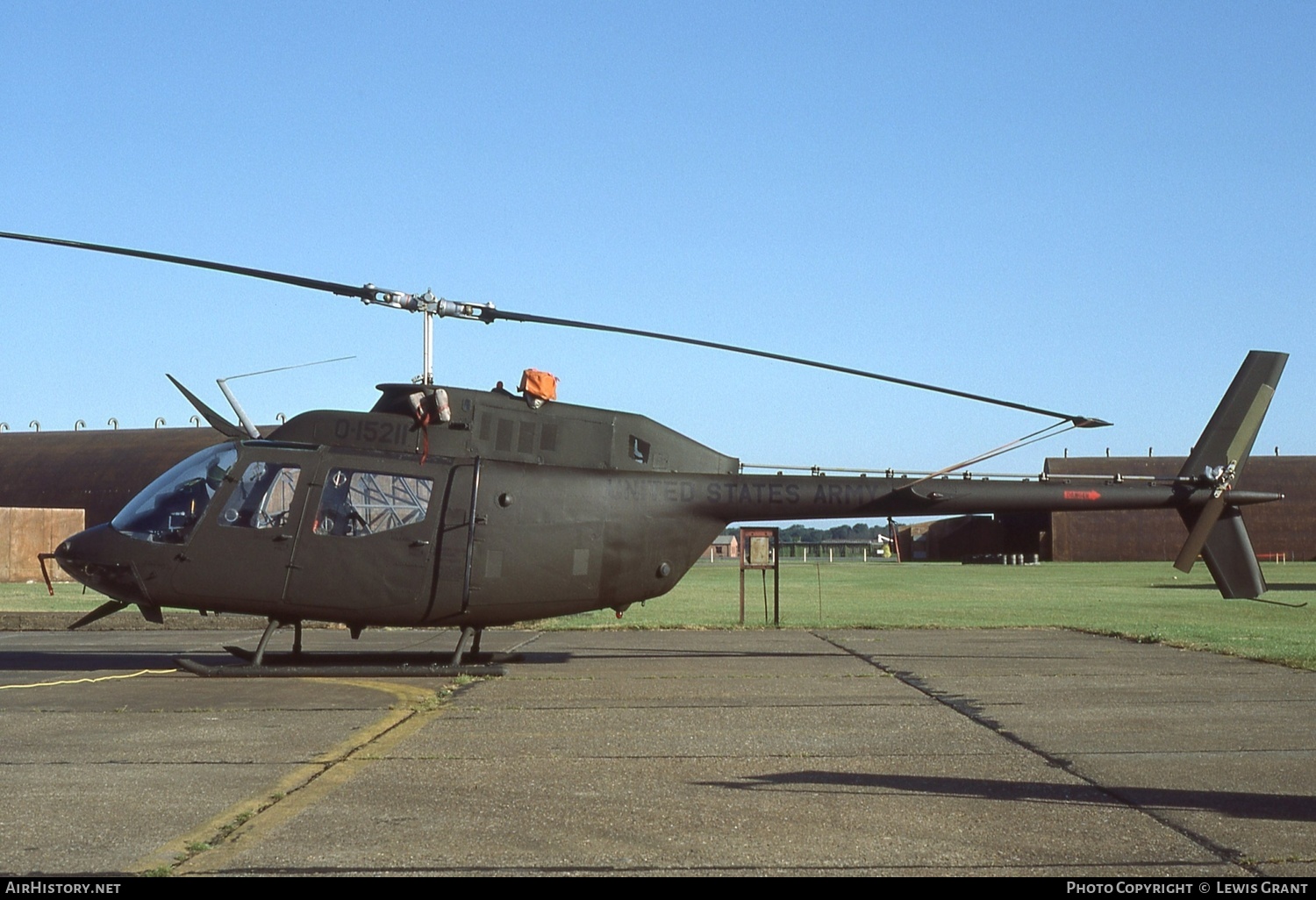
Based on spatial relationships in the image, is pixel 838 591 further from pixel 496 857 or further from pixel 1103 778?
pixel 496 857

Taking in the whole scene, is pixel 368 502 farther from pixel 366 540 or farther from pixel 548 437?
pixel 548 437

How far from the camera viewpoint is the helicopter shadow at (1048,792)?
6.50 metres

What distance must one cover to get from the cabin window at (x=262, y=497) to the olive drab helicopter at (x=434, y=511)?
2cm

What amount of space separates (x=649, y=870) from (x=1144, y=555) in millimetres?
68507

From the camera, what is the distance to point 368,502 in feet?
43.9

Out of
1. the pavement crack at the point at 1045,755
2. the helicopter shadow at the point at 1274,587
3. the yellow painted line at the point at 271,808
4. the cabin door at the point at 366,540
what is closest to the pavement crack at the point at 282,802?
the yellow painted line at the point at 271,808

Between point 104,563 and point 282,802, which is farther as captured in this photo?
point 104,563

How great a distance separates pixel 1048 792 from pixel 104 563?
10.2 m

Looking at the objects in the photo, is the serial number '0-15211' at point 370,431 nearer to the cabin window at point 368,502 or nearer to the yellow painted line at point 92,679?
the cabin window at point 368,502

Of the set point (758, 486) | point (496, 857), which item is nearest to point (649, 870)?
point (496, 857)

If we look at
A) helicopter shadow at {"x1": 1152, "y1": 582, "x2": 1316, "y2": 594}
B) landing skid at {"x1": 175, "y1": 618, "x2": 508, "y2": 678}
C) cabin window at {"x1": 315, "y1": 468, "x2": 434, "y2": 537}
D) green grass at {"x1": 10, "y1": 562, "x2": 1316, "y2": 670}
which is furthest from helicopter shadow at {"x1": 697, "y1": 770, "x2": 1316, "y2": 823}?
helicopter shadow at {"x1": 1152, "y1": 582, "x2": 1316, "y2": 594}

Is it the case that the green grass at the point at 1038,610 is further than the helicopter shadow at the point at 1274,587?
No

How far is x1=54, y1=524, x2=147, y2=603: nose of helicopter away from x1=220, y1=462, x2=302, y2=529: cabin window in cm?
112

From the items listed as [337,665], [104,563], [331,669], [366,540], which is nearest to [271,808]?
[331,669]
